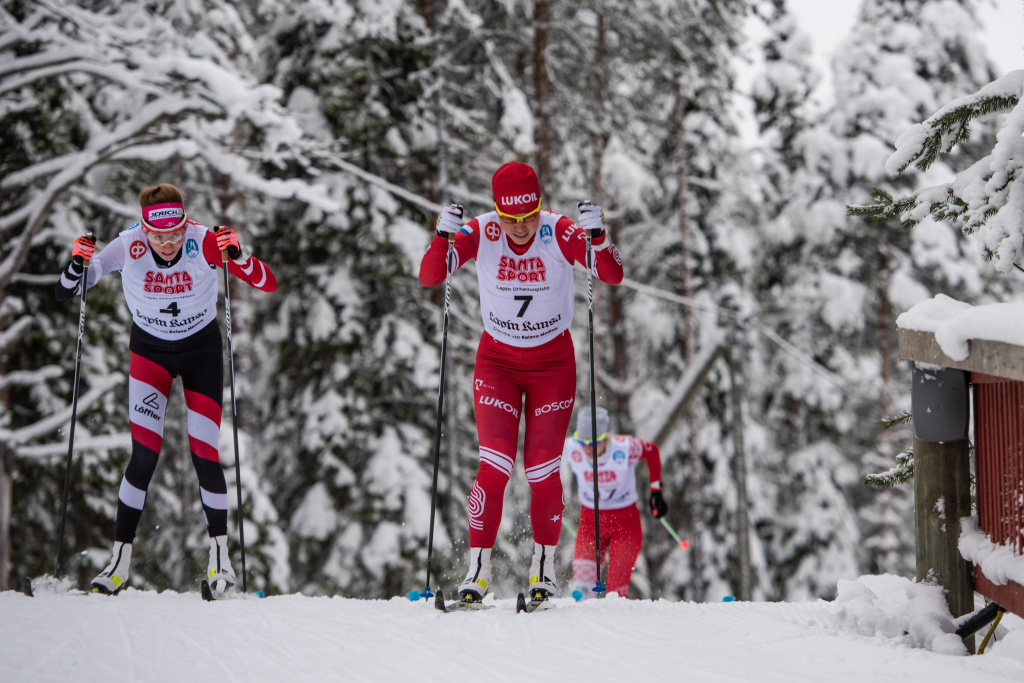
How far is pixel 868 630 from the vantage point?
10.5 feet

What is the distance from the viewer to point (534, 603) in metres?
3.95

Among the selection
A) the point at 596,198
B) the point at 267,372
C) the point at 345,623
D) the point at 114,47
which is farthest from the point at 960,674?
the point at 596,198

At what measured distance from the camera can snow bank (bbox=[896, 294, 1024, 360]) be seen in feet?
7.89

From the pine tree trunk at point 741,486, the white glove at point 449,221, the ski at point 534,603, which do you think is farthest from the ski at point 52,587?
the pine tree trunk at point 741,486

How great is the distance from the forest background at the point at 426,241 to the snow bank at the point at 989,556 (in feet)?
3.60

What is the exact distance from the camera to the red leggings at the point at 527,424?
400cm

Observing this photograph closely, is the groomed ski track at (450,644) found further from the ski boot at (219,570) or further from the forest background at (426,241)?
the forest background at (426,241)

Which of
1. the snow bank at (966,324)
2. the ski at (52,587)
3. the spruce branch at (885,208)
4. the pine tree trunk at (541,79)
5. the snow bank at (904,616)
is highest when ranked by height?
the pine tree trunk at (541,79)

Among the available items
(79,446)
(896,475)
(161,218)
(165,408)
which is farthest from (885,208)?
(79,446)

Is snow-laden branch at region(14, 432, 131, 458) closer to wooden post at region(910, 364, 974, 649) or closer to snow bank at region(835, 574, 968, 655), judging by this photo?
snow bank at region(835, 574, 968, 655)

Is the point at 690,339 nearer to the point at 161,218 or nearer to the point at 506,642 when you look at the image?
the point at 161,218

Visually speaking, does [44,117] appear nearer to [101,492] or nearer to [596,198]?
[101,492]

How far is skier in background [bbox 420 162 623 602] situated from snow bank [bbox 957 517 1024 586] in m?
1.89

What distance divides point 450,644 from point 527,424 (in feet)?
4.14
